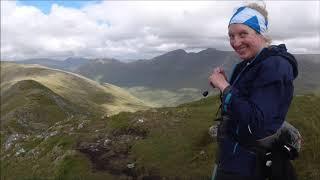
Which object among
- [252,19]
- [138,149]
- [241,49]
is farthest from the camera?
[138,149]

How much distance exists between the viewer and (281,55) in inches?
241

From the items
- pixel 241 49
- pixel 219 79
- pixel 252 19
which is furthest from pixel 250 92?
pixel 252 19

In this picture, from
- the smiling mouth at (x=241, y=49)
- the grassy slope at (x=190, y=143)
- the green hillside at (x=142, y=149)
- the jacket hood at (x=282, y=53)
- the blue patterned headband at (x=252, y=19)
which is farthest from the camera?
the green hillside at (x=142, y=149)

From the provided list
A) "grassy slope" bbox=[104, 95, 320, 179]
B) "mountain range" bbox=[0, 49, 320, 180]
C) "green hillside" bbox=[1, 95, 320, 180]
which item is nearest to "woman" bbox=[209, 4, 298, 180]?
"grassy slope" bbox=[104, 95, 320, 179]

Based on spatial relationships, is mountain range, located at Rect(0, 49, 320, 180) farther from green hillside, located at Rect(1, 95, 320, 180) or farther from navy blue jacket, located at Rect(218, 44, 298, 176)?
navy blue jacket, located at Rect(218, 44, 298, 176)

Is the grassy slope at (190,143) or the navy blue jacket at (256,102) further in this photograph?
the grassy slope at (190,143)

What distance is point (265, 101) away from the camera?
5.90m

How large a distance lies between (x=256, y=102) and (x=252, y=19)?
1207 mm

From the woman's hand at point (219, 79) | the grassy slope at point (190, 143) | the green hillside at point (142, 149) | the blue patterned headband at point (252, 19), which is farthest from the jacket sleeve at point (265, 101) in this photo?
the green hillside at point (142, 149)

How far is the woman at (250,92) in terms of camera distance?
19.4ft

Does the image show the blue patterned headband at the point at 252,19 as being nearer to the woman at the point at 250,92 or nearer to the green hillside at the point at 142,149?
the woman at the point at 250,92

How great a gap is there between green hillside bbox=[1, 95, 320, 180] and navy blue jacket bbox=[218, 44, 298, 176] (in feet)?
67.7

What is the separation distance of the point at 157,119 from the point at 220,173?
1397 inches

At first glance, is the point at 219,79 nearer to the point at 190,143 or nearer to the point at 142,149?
the point at 190,143
